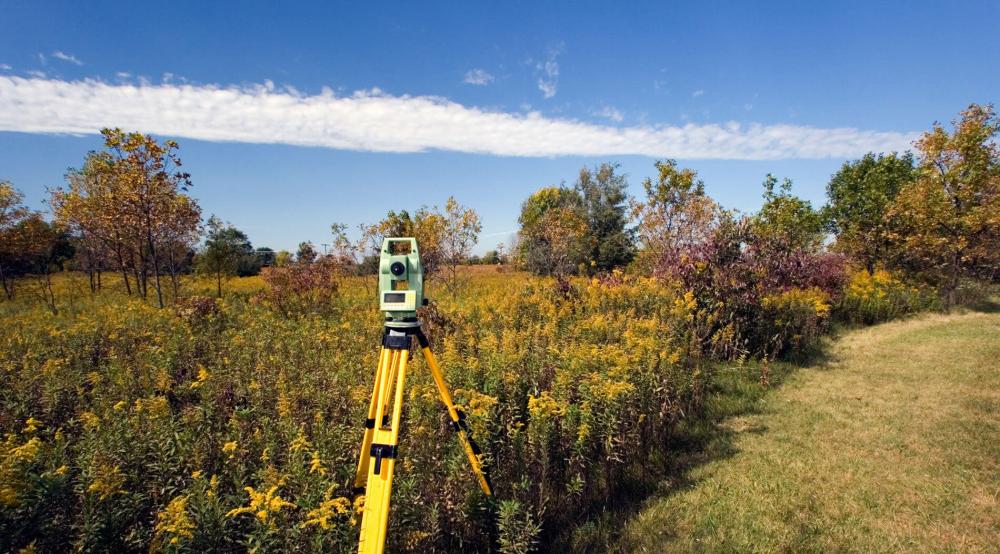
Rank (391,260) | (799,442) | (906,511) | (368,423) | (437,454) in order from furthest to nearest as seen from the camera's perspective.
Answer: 1. (799,442)
2. (906,511)
3. (437,454)
4. (368,423)
5. (391,260)

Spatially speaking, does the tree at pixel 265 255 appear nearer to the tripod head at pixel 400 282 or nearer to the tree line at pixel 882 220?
the tree line at pixel 882 220

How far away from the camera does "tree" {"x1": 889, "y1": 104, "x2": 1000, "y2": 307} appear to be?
12.7 metres

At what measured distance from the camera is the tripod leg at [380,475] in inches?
82.0

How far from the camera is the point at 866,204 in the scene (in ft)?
62.5

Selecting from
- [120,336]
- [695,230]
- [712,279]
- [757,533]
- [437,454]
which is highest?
→ [695,230]

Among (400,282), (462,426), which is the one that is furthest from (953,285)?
(400,282)

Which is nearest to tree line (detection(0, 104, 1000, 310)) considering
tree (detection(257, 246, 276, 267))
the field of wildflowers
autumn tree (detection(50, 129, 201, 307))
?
autumn tree (detection(50, 129, 201, 307))

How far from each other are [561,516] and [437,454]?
4.00 feet

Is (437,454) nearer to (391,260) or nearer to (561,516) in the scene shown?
(561,516)

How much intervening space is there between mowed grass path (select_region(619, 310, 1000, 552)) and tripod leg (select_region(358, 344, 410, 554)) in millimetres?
2215

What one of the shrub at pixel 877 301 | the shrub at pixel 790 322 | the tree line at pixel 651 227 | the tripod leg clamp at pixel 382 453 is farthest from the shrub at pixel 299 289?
the shrub at pixel 877 301

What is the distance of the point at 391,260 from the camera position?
8.45 feet

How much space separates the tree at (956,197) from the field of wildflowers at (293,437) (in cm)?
1286

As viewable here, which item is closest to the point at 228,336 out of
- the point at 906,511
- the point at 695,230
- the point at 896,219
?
the point at 906,511
